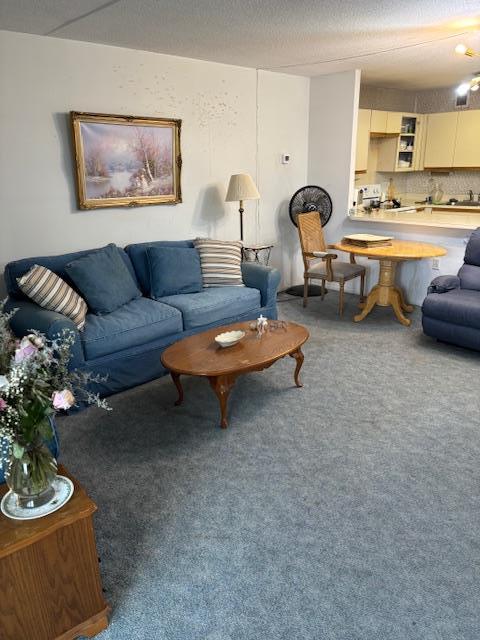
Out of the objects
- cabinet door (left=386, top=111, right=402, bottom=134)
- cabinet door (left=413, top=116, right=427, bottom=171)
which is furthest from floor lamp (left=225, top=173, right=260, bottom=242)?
cabinet door (left=413, top=116, right=427, bottom=171)

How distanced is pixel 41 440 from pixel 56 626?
1.96 feet

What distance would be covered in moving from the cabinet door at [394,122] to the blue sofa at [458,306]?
2645 mm

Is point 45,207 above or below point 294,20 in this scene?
below

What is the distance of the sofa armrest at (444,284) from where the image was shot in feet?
12.8

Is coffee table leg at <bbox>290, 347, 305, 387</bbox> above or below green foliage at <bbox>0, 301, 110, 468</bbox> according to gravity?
below

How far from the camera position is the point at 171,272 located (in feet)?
12.5

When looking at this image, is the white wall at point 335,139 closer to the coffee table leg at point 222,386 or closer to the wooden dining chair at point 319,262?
the wooden dining chair at point 319,262

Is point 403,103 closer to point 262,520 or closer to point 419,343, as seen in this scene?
point 419,343

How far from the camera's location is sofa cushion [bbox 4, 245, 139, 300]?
10.5ft

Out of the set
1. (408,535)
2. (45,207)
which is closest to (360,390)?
(408,535)

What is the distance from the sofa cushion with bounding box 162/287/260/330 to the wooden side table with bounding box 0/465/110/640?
6.89 feet

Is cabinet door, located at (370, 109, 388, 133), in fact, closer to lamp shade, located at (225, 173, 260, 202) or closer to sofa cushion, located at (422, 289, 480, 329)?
lamp shade, located at (225, 173, 260, 202)

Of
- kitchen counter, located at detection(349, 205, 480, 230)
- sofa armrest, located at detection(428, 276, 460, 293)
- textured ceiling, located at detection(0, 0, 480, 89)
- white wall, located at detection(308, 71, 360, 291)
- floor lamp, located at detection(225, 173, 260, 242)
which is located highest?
textured ceiling, located at detection(0, 0, 480, 89)

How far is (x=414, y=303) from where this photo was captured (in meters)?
4.91
